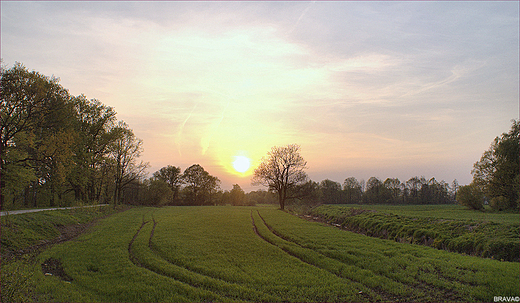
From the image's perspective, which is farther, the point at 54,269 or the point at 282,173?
the point at 282,173

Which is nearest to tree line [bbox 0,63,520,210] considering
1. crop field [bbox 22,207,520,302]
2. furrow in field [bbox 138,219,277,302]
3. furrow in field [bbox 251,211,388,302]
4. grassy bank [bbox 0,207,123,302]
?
grassy bank [bbox 0,207,123,302]

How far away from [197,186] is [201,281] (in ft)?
263

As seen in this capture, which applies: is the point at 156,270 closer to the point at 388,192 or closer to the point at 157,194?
the point at 157,194

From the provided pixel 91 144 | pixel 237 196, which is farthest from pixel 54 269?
pixel 237 196

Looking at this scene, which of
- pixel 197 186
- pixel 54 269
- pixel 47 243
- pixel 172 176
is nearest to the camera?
pixel 54 269

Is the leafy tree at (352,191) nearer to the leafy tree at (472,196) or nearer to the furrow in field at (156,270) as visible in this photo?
the leafy tree at (472,196)

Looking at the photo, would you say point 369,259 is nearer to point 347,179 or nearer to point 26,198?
point 26,198

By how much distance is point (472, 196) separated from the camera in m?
46.5

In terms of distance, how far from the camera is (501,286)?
8.66 metres

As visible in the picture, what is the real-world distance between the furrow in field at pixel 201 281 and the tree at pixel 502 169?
5051cm

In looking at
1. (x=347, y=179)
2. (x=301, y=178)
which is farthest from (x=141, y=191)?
(x=347, y=179)

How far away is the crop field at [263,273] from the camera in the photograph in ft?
28.6

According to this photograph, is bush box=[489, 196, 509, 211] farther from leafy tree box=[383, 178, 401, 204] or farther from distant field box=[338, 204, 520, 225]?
leafy tree box=[383, 178, 401, 204]

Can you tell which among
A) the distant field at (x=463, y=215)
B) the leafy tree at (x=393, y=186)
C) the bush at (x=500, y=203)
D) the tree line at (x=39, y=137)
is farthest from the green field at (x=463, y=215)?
the leafy tree at (x=393, y=186)
